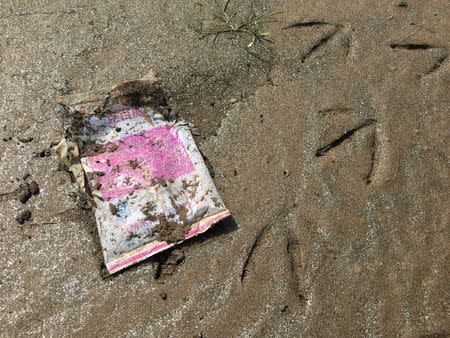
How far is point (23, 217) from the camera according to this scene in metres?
1.75

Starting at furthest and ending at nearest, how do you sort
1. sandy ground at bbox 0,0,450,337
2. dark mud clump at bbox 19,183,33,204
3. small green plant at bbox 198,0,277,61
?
small green plant at bbox 198,0,277,61 → dark mud clump at bbox 19,183,33,204 → sandy ground at bbox 0,0,450,337

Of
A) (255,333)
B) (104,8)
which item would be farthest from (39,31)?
(255,333)

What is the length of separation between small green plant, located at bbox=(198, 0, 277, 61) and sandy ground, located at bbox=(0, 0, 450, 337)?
5cm

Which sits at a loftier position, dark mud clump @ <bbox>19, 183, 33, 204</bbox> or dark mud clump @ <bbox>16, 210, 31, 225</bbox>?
Answer: dark mud clump @ <bbox>19, 183, 33, 204</bbox>

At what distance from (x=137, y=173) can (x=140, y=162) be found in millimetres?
50

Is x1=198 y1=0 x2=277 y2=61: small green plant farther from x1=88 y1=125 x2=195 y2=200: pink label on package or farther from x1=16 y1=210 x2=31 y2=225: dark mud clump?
x1=16 y1=210 x2=31 y2=225: dark mud clump

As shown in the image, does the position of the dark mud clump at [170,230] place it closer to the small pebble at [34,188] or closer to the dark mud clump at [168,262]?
the dark mud clump at [168,262]

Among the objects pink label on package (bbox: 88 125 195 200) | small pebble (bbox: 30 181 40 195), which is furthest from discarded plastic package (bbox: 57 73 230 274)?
small pebble (bbox: 30 181 40 195)

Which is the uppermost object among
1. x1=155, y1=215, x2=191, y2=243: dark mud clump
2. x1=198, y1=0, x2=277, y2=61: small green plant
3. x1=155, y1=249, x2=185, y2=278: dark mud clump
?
Result: x1=198, y1=0, x2=277, y2=61: small green plant

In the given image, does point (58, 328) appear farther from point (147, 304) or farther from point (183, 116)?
point (183, 116)

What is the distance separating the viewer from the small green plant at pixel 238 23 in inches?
88.0

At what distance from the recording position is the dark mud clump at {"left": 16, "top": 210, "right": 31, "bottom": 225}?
1.74m

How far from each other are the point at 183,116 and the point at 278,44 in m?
0.61

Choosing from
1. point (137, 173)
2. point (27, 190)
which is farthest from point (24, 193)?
point (137, 173)
